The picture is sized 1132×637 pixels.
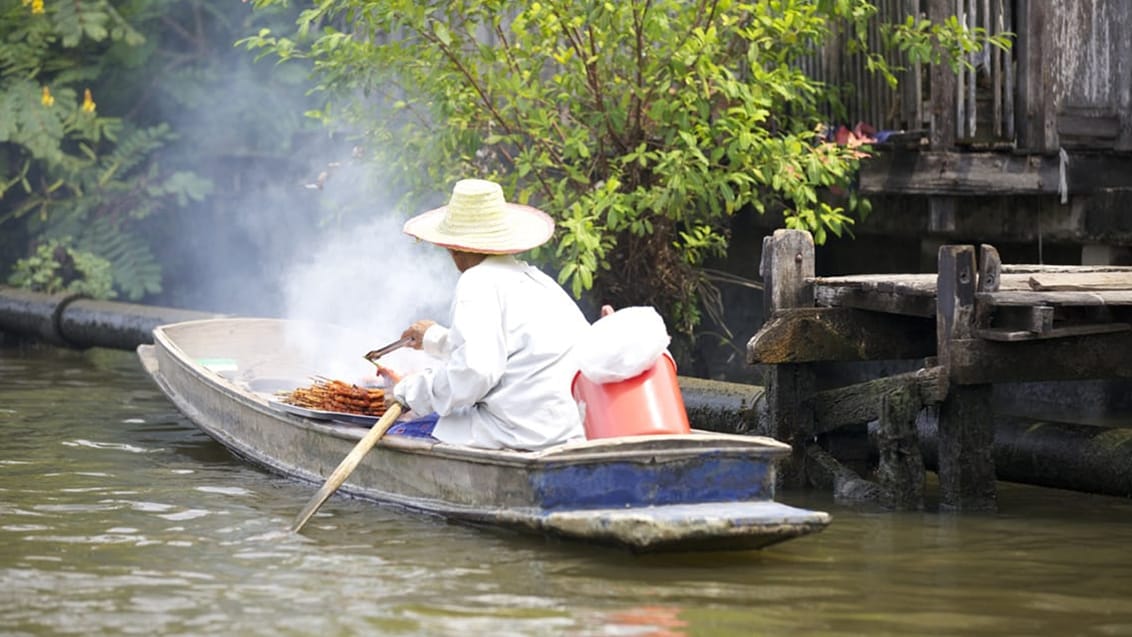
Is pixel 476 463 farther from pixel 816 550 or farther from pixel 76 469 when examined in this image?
pixel 76 469

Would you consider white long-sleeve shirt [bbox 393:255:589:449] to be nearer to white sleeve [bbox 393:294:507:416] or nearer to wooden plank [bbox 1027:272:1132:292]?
white sleeve [bbox 393:294:507:416]

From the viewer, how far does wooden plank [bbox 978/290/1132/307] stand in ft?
26.3

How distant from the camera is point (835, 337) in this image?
9195mm

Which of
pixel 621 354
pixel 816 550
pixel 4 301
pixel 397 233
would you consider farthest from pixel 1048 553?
pixel 4 301

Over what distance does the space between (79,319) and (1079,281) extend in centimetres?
1104

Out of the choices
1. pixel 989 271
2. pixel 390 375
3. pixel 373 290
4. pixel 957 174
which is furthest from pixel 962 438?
pixel 373 290

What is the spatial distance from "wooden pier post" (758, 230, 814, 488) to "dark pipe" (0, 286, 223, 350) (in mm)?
7442

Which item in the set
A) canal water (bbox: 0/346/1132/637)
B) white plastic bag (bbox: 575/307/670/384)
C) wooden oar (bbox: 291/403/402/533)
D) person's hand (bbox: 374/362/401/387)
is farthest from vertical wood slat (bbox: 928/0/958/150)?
wooden oar (bbox: 291/403/402/533)

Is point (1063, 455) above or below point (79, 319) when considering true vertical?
below

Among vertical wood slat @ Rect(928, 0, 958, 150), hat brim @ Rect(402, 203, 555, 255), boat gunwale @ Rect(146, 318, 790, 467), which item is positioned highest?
vertical wood slat @ Rect(928, 0, 958, 150)

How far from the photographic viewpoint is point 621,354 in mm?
7246

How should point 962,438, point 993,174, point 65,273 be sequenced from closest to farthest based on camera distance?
point 962,438
point 993,174
point 65,273

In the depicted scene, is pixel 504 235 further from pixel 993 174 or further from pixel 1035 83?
pixel 1035 83

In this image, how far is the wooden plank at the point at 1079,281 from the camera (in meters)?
8.13
